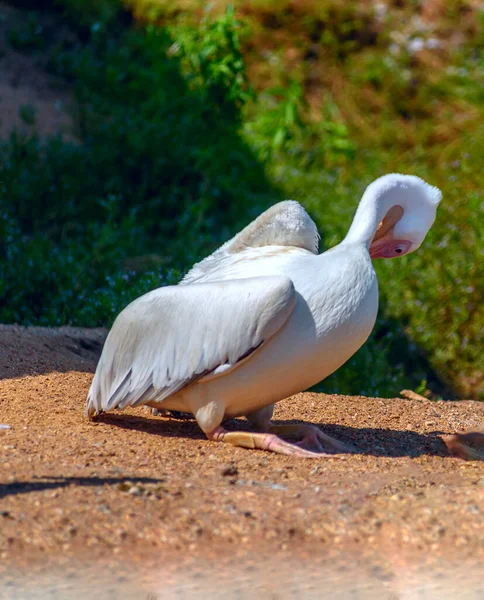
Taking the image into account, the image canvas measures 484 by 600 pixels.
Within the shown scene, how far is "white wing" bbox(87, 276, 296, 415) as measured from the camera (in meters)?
3.77

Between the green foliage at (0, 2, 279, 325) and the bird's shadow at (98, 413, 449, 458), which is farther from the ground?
the green foliage at (0, 2, 279, 325)

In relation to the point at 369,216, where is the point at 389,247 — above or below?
below

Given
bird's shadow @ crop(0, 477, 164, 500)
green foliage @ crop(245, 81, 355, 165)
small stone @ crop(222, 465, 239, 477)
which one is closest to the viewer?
bird's shadow @ crop(0, 477, 164, 500)

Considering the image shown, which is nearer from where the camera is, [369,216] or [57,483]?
[57,483]

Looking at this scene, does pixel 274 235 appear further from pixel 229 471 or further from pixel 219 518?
pixel 219 518

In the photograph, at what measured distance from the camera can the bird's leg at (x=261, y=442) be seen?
155 inches

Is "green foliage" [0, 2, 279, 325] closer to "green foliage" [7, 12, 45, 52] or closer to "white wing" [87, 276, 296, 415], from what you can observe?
"green foliage" [7, 12, 45, 52]

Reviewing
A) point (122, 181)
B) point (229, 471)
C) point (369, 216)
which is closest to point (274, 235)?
point (369, 216)

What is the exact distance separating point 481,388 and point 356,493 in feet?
13.4

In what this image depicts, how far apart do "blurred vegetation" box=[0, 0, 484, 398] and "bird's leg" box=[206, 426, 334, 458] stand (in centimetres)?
213

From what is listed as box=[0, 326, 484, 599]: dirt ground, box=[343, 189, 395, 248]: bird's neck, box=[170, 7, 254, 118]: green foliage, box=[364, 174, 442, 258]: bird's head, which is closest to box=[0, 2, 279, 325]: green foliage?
box=[170, 7, 254, 118]: green foliage

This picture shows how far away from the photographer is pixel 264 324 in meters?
3.75

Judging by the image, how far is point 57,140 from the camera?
8.36 metres

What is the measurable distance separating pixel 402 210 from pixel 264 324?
910 millimetres
